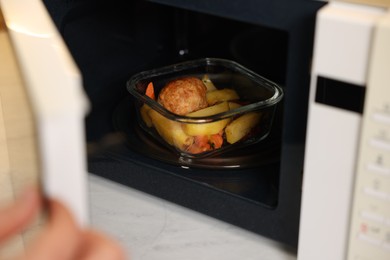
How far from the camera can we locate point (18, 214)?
0.33 metres

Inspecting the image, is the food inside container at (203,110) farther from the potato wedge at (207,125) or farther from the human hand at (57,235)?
the human hand at (57,235)

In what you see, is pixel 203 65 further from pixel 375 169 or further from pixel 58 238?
pixel 58 238

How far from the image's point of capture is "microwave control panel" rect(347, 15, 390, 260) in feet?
1.75

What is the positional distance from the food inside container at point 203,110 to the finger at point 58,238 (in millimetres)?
391

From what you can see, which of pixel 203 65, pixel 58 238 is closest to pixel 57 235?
pixel 58 238

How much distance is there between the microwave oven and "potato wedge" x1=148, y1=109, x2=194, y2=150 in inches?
0.7

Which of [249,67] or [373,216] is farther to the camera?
[249,67]

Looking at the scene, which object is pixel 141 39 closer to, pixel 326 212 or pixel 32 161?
pixel 326 212

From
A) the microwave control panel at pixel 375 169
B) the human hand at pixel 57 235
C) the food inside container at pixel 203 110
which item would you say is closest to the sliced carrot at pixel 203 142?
the food inside container at pixel 203 110

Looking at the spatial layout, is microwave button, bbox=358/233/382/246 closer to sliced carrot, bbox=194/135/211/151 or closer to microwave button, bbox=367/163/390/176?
microwave button, bbox=367/163/390/176

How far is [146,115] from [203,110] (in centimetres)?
7

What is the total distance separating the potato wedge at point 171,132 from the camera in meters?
0.76

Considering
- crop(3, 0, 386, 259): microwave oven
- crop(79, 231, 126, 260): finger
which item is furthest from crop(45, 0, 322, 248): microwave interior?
crop(79, 231, 126, 260): finger

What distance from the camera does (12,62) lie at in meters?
0.44
